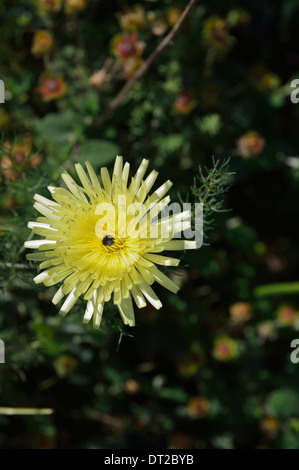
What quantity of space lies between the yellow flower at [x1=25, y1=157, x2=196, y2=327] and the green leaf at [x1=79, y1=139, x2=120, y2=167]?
0.53 meters

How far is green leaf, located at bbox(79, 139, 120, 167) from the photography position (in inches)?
66.2

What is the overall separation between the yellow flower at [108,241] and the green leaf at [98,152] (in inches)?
20.8

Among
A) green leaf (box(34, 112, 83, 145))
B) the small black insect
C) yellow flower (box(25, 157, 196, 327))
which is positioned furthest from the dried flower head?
the small black insect

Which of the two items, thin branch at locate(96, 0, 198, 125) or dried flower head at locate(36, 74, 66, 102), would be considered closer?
thin branch at locate(96, 0, 198, 125)

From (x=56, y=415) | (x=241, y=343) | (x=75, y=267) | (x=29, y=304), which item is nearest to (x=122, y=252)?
(x=75, y=267)

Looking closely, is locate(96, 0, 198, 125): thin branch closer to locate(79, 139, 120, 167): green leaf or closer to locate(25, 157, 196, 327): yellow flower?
locate(79, 139, 120, 167): green leaf

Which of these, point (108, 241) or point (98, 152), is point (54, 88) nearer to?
point (98, 152)

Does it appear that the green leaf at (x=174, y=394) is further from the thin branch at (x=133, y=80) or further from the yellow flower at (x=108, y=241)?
the thin branch at (x=133, y=80)

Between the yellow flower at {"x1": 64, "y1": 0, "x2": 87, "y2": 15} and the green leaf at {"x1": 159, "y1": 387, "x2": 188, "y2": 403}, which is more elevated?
the yellow flower at {"x1": 64, "y1": 0, "x2": 87, "y2": 15}

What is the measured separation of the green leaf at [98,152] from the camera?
168 cm

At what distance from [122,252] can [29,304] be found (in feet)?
2.60

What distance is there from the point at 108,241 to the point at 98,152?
624 millimetres

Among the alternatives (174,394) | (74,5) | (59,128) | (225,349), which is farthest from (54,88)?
(174,394)

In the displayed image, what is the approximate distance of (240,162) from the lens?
6.35ft
